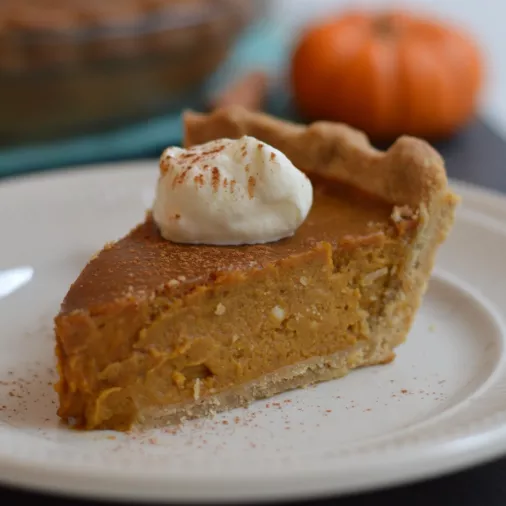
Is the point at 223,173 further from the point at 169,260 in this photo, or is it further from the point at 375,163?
the point at 375,163

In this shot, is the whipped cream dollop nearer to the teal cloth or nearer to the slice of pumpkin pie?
the slice of pumpkin pie

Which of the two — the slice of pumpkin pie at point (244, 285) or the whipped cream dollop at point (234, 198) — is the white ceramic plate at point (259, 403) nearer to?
the slice of pumpkin pie at point (244, 285)

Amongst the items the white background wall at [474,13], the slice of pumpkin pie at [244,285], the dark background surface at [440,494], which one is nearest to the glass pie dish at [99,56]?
the slice of pumpkin pie at [244,285]

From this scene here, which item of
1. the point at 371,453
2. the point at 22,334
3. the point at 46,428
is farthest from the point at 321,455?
the point at 22,334

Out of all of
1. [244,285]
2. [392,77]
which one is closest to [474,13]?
[392,77]

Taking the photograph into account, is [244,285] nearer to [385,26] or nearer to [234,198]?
[234,198]
